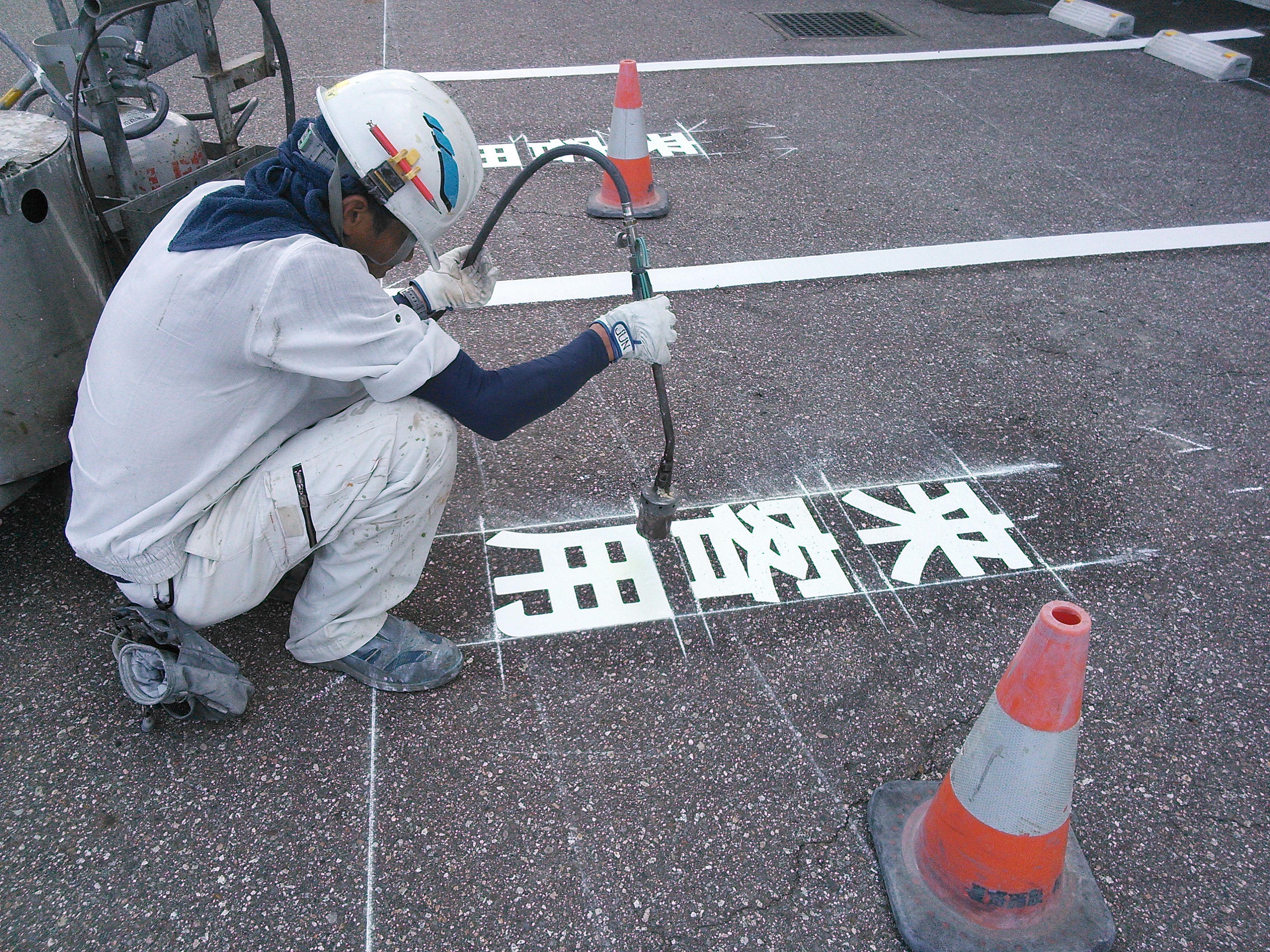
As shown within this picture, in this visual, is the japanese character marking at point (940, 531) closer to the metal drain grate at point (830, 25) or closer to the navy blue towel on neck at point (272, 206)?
the navy blue towel on neck at point (272, 206)

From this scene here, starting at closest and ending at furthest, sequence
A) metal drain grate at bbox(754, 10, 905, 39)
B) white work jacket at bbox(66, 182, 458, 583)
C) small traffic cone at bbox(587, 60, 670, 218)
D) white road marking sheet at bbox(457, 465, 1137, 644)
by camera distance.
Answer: white work jacket at bbox(66, 182, 458, 583) → white road marking sheet at bbox(457, 465, 1137, 644) → small traffic cone at bbox(587, 60, 670, 218) → metal drain grate at bbox(754, 10, 905, 39)

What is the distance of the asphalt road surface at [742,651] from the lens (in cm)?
193

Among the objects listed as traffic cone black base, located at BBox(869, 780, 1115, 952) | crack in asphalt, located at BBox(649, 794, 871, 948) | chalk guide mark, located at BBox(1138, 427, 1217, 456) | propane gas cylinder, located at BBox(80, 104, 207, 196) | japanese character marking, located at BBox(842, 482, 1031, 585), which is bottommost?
crack in asphalt, located at BBox(649, 794, 871, 948)

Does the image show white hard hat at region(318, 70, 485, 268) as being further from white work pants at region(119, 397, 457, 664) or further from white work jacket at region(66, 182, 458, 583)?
white work pants at region(119, 397, 457, 664)

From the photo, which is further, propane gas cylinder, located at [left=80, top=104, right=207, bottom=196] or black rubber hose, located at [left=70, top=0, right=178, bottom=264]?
propane gas cylinder, located at [left=80, top=104, right=207, bottom=196]

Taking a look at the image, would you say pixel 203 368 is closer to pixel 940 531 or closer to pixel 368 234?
pixel 368 234

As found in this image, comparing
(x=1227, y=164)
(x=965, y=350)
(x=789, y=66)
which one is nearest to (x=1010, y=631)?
(x=965, y=350)

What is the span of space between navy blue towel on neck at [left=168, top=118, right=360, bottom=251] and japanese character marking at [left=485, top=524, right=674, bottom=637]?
3.54 feet

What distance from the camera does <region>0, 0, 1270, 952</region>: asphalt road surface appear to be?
1.93m

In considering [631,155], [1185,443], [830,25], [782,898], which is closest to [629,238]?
[782,898]

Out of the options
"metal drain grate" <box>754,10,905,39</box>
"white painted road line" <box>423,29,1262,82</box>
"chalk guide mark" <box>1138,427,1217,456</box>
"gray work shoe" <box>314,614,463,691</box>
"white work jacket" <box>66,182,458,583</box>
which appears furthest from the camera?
"metal drain grate" <box>754,10,905,39</box>

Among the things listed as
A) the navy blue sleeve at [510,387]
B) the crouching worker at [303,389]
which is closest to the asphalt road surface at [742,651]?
the crouching worker at [303,389]

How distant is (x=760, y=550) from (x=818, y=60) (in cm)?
523

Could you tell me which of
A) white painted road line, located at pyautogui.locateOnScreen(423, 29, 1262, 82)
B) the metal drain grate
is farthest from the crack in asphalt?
the metal drain grate
